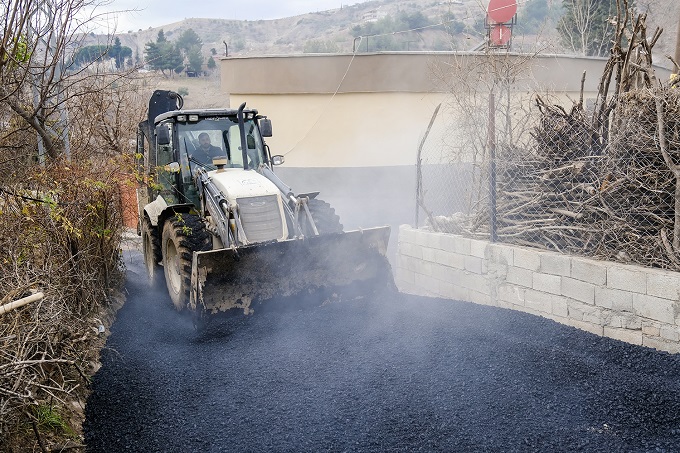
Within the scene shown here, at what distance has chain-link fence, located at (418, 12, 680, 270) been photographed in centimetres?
602

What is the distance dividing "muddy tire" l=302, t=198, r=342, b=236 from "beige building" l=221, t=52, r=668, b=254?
8.20 metres

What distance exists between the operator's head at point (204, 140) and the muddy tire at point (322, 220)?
1717 millimetres

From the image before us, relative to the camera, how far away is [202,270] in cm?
732

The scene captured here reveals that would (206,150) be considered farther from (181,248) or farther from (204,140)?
(181,248)

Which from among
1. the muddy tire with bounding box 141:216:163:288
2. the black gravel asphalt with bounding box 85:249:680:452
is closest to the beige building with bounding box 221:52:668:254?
the muddy tire with bounding box 141:216:163:288

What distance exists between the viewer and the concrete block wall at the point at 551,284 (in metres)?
5.84

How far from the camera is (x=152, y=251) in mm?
9852

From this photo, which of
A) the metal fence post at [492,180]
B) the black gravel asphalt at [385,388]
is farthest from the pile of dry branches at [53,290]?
the metal fence post at [492,180]

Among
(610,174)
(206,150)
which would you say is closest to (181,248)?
(206,150)

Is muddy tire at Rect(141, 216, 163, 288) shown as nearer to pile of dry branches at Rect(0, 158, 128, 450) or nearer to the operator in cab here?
pile of dry branches at Rect(0, 158, 128, 450)

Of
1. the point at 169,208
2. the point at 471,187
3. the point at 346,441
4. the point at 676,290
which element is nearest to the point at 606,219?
→ the point at 676,290

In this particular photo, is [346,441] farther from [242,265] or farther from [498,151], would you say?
[498,151]

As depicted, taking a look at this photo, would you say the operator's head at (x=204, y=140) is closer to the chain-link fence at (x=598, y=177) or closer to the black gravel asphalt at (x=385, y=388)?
the black gravel asphalt at (x=385, y=388)

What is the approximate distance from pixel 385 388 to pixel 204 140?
5157 mm
